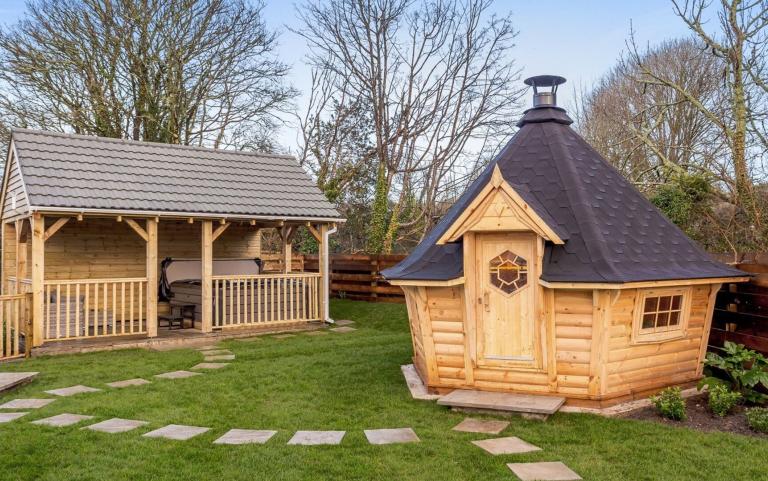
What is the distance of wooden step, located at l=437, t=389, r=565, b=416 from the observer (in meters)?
6.57

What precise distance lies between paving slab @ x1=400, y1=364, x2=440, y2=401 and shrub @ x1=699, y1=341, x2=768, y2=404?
10.6 ft

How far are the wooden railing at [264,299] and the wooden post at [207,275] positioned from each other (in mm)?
165

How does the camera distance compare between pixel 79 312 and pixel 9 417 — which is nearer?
pixel 9 417

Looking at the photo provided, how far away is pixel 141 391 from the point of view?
793 centimetres

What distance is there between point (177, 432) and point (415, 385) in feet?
10.4

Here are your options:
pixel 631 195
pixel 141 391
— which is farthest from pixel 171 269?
pixel 631 195

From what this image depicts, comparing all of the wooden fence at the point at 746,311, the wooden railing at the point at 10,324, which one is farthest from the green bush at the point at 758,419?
the wooden railing at the point at 10,324

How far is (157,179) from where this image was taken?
12727 millimetres

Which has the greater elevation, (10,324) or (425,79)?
(425,79)

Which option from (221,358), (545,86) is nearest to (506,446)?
(545,86)

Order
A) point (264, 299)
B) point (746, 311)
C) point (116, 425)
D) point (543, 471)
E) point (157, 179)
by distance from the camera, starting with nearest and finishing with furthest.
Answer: point (543, 471) → point (116, 425) → point (746, 311) → point (157, 179) → point (264, 299)

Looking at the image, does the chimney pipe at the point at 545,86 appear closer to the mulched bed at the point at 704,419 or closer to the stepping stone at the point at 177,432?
the mulched bed at the point at 704,419

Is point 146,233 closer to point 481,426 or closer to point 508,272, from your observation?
point 508,272

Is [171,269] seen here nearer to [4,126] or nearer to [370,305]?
[370,305]
